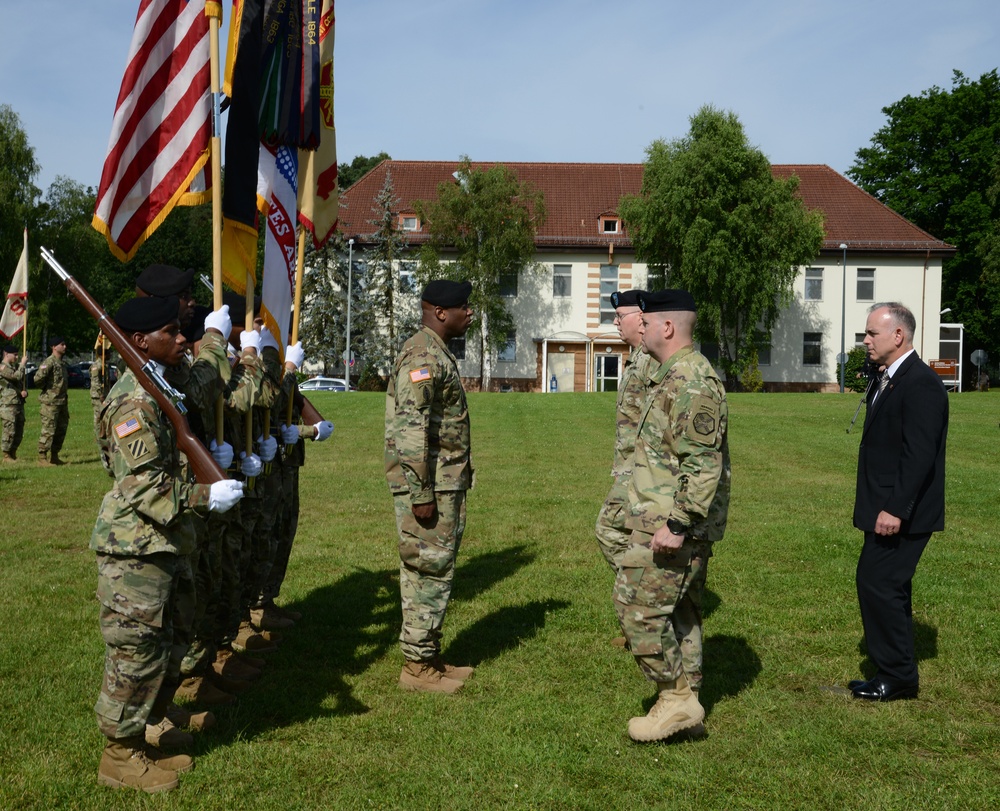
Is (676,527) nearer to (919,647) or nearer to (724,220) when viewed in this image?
(919,647)

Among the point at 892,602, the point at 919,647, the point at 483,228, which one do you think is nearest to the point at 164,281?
the point at 892,602

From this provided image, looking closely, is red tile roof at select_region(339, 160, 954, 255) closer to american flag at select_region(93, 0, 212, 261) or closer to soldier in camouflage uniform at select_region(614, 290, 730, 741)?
american flag at select_region(93, 0, 212, 261)

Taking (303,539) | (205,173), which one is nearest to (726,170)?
(303,539)

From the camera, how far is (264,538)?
7270mm

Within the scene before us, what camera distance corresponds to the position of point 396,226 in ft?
178

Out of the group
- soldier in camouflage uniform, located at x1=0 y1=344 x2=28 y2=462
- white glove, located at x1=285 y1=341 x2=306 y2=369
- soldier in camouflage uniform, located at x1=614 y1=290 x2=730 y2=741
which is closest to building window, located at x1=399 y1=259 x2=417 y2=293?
soldier in camouflage uniform, located at x1=0 y1=344 x2=28 y2=462

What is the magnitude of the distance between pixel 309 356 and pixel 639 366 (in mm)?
48300

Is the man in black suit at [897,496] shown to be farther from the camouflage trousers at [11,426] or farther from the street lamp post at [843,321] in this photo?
the street lamp post at [843,321]

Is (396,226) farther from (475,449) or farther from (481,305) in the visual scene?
(475,449)

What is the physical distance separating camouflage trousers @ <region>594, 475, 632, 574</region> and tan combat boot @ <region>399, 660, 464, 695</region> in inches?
Answer: 67.3

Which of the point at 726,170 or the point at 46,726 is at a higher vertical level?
the point at 726,170

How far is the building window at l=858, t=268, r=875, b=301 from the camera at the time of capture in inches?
2143

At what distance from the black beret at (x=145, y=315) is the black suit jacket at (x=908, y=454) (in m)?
4.63

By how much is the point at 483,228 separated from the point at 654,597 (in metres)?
47.1
